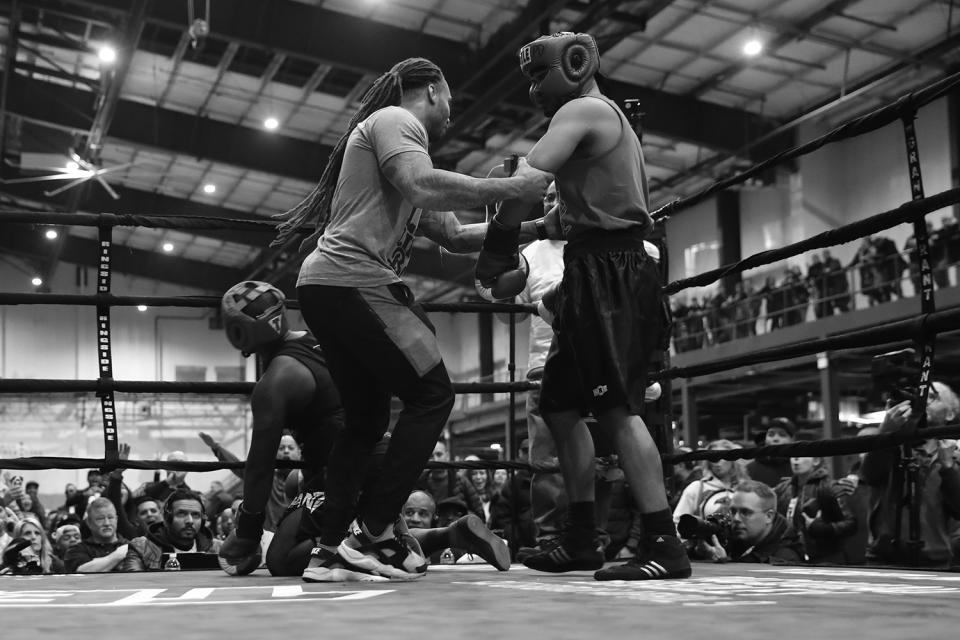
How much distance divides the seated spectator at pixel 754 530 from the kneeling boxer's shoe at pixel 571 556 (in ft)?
3.98

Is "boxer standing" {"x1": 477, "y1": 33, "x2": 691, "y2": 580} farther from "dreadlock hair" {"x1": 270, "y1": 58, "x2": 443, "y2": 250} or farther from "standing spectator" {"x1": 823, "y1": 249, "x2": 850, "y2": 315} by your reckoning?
"standing spectator" {"x1": 823, "y1": 249, "x2": 850, "y2": 315}

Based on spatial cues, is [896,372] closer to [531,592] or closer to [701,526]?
[701,526]

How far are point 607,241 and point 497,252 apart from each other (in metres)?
0.26

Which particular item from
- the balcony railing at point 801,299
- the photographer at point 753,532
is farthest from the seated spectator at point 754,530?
Result: the balcony railing at point 801,299

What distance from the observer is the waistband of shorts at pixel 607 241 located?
251cm

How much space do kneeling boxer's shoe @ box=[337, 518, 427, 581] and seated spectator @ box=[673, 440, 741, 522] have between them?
5.73ft

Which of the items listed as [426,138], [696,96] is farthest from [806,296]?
[426,138]

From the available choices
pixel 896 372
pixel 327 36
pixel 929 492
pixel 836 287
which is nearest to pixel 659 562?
pixel 896 372

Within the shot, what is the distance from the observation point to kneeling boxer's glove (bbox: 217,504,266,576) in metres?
2.80

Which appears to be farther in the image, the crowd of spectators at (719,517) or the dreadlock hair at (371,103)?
the crowd of spectators at (719,517)

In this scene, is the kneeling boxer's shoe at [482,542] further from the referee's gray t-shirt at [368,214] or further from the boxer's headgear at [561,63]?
the boxer's headgear at [561,63]

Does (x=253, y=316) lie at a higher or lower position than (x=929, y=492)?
higher

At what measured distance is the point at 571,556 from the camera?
103 inches

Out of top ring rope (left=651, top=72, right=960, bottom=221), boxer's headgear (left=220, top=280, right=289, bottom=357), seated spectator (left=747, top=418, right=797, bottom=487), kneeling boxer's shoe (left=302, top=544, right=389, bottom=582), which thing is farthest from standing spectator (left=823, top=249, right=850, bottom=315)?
kneeling boxer's shoe (left=302, top=544, right=389, bottom=582)
